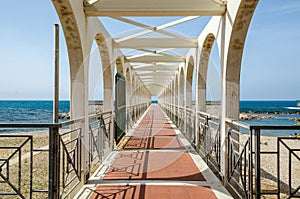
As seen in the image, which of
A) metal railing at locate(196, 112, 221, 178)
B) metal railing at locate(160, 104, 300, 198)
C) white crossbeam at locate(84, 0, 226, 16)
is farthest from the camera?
metal railing at locate(196, 112, 221, 178)

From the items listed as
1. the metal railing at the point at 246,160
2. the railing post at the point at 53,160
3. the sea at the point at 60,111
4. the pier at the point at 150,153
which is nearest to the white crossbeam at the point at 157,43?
the pier at the point at 150,153

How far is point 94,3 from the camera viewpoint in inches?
166

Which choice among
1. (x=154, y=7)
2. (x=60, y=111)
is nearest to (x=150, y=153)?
(x=154, y=7)

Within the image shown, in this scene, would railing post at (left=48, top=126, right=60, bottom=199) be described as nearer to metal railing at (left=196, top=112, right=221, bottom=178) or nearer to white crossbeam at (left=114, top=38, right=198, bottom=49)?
metal railing at (left=196, top=112, right=221, bottom=178)

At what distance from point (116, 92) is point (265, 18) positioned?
156 inches

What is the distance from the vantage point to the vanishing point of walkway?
3535 millimetres

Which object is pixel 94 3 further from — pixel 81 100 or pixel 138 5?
pixel 81 100

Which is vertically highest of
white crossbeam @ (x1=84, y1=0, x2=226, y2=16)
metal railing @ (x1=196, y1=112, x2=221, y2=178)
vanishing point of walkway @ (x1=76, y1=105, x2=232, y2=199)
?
white crossbeam @ (x1=84, y1=0, x2=226, y2=16)

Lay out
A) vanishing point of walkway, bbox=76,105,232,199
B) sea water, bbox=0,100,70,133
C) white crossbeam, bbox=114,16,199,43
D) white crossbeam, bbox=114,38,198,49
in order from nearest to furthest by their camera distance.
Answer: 1. vanishing point of walkway, bbox=76,105,232,199
2. white crossbeam, bbox=114,16,199,43
3. white crossbeam, bbox=114,38,198,49
4. sea water, bbox=0,100,70,133

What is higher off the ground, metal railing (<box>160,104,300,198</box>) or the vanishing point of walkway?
metal railing (<box>160,104,300,198</box>)

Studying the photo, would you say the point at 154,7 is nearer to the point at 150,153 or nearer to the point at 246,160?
the point at 246,160

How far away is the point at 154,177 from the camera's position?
4.23 meters

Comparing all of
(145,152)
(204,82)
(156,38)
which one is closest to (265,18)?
(204,82)

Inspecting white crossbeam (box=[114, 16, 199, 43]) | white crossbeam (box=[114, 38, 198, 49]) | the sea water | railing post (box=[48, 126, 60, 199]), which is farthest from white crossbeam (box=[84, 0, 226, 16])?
the sea water
